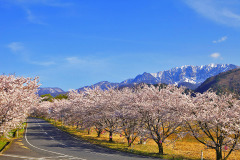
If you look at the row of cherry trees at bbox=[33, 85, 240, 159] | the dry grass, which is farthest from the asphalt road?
the row of cherry trees at bbox=[33, 85, 240, 159]

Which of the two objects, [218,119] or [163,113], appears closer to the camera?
[218,119]

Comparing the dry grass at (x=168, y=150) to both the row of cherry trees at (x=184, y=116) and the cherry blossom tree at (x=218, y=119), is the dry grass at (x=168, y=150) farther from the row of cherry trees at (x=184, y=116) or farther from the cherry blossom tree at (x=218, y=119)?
the cherry blossom tree at (x=218, y=119)

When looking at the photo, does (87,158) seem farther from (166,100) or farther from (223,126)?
(223,126)

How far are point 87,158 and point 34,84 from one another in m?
13.7

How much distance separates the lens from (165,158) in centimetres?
2223

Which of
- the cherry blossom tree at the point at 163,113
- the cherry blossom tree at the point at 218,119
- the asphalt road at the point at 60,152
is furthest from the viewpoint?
the cherry blossom tree at the point at 163,113

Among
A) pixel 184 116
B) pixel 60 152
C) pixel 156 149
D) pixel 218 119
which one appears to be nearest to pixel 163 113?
pixel 184 116

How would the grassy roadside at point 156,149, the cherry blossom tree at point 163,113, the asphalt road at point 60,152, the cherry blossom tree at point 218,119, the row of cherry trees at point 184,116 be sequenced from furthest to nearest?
the cherry blossom tree at point 163,113 < the grassy roadside at point 156,149 < the row of cherry trees at point 184,116 < the cherry blossom tree at point 218,119 < the asphalt road at point 60,152

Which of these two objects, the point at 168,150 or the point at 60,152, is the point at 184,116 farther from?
the point at 60,152

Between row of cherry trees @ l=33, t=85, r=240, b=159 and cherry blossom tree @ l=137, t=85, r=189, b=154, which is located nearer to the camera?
row of cherry trees @ l=33, t=85, r=240, b=159

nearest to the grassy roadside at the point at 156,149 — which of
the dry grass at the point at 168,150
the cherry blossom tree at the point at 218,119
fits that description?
the dry grass at the point at 168,150

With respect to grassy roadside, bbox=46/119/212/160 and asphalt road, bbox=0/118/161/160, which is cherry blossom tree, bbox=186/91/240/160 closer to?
grassy roadside, bbox=46/119/212/160

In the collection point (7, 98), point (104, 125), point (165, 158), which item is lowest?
point (165, 158)

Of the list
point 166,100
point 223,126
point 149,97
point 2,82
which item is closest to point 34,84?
point 2,82
